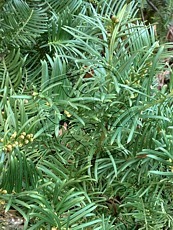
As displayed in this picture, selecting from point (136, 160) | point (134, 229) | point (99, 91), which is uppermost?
point (99, 91)

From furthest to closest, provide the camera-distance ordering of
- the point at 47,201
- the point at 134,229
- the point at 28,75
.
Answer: the point at 28,75 < the point at 134,229 < the point at 47,201

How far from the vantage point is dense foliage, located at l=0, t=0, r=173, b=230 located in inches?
18.2

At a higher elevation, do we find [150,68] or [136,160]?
[150,68]

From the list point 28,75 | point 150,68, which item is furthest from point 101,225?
point 28,75

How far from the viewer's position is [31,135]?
46cm

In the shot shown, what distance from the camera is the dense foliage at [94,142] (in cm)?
46

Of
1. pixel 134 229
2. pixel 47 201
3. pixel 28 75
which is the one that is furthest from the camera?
pixel 28 75

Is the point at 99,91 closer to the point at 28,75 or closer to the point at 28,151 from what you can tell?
the point at 28,151

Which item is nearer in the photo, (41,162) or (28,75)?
(41,162)

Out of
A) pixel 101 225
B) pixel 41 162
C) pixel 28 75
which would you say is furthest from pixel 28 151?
pixel 28 75

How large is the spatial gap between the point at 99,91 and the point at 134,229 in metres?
0.21

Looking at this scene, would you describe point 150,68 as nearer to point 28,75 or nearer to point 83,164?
point 83,164

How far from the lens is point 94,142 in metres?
0.53

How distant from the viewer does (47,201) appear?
0.45 meters
